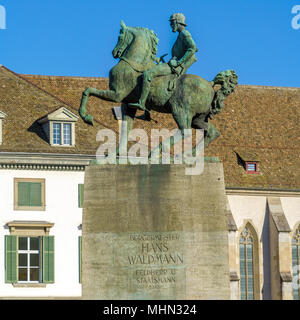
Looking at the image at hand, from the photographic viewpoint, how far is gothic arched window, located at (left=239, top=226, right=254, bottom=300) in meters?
63.5

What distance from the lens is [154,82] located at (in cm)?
2572

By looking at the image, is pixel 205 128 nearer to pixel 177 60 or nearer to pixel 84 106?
pixel 177 60

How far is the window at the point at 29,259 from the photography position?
169ft

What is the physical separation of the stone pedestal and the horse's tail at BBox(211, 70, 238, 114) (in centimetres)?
220

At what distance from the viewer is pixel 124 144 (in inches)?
1009

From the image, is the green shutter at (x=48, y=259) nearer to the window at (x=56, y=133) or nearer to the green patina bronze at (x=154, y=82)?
the window at (x=56, y=133)

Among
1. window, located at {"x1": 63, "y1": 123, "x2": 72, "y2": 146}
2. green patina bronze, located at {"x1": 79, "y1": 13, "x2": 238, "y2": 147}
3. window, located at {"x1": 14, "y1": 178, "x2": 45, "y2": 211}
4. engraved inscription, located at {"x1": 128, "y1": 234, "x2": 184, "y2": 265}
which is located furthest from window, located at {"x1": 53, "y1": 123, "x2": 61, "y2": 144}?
engraved inscription, located at {"x1": 128, "y1": 234, "x2": 184, "y2": 265}

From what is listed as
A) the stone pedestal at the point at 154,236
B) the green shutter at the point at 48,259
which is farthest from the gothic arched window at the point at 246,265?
the stone pedestal at the point at 154,236

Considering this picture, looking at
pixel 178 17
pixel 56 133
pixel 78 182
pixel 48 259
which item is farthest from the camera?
pixel 56 133

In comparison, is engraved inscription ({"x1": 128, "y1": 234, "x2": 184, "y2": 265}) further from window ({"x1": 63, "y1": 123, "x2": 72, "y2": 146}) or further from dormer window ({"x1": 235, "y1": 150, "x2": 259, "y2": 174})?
dormer window ({"x1": 235, "y1": 150, "x2": 259, "y2": 174})

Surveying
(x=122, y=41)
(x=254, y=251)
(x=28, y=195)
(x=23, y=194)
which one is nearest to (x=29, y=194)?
(x=28, y=195)

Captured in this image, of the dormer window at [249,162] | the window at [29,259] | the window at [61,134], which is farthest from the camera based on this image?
the dormer window at [249,162]

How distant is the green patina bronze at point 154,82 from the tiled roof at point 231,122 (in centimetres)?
2687

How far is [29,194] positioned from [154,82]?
90.5ft
